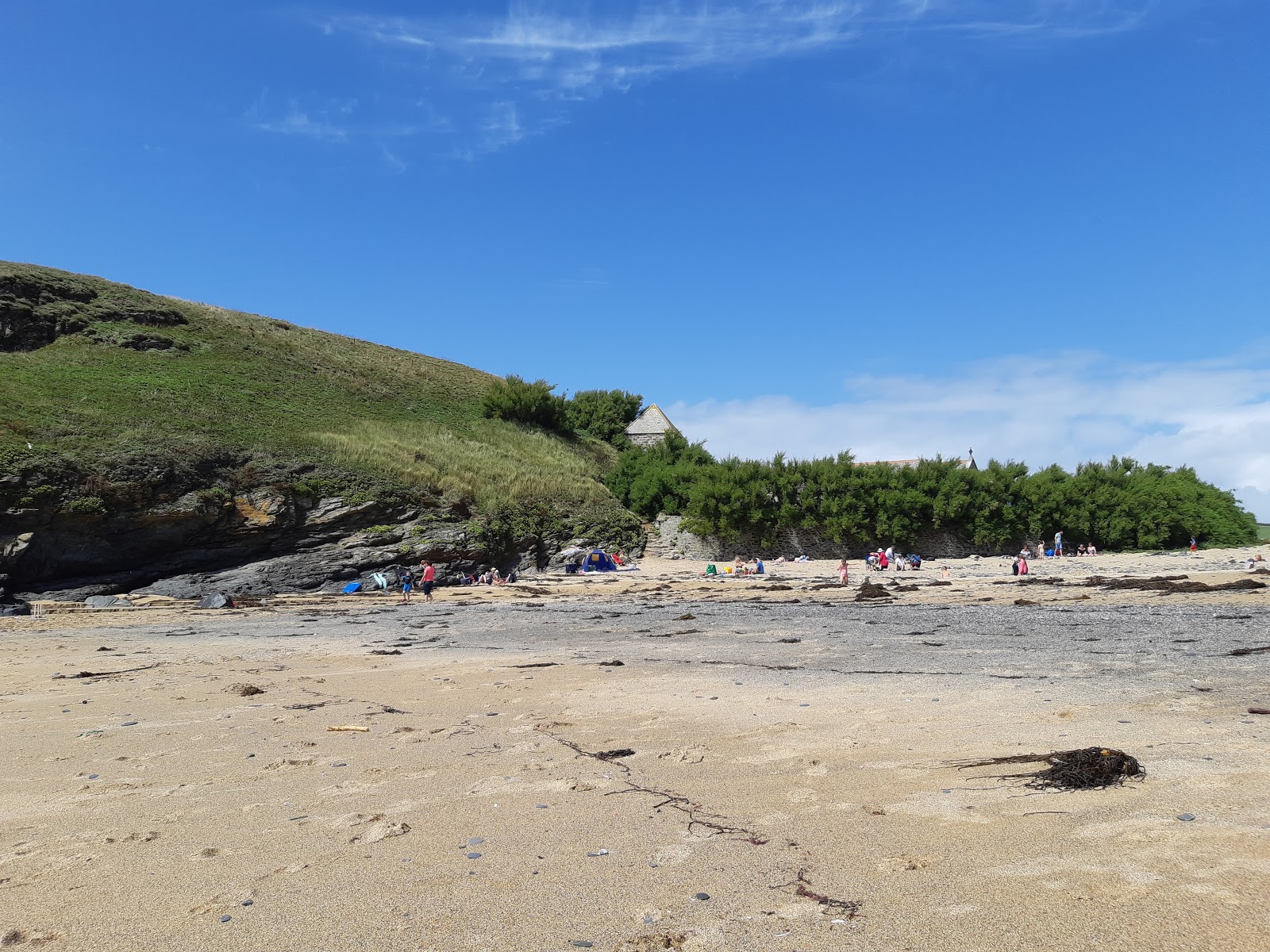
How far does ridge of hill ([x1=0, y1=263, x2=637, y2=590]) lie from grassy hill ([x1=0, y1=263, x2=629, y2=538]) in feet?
0.45

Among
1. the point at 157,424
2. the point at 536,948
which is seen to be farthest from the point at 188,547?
the point at 536,948

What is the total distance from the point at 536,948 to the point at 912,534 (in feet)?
119

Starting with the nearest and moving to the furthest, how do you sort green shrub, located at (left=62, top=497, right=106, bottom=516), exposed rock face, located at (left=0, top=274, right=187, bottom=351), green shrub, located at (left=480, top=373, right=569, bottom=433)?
green shrub, located at (left=62, top=497, right=106, bottom=516)
exposed rock face, located at (left=0, top=274, right=187, bottom=351)
green shrub, located at (left=480, top=373, right=569, bottom=433)

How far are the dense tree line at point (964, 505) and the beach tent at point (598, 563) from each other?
16.4ft

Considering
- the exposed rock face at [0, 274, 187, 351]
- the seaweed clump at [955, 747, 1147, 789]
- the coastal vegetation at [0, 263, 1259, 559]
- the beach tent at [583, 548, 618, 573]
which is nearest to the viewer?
the seaweed clump at [955, 747, 1147, 789]

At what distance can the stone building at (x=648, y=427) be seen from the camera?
6244 centimetres

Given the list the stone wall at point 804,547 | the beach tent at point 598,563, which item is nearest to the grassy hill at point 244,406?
the stone wall at point 804,547

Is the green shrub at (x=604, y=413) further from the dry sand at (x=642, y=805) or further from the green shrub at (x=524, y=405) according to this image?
the dry sand at (x=642, y=805)

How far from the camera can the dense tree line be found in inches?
1447

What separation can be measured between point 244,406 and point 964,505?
118 ft

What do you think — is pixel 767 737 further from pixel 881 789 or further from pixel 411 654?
pixel 411 654

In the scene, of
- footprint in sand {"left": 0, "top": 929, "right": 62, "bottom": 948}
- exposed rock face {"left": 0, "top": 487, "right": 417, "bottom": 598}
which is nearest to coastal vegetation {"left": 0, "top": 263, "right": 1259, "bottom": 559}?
exposed rock face {"left": 0, "top": 487, "right": 417, "bottom": 598}

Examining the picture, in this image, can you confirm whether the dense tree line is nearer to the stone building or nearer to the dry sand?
the stone building

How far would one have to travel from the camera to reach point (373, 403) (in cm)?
5109
